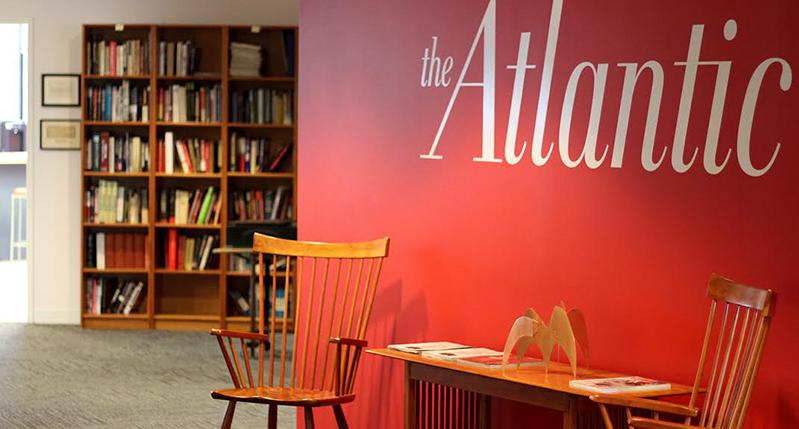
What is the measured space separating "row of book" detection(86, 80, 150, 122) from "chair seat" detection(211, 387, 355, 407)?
4862 mm

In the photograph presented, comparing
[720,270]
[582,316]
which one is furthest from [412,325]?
[720,270]

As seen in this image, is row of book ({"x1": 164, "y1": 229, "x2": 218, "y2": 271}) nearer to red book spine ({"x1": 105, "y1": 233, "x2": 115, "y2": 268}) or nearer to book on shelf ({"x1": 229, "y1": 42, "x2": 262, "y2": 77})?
red book spine ({"x1": 105, "y1": 233, "x2": 115, "y2": 268})

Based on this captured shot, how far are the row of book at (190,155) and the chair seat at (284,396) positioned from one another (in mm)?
4624

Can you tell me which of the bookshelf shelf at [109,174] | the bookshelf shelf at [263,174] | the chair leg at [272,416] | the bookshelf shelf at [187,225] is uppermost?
the bookshelf shelf at [263,174]

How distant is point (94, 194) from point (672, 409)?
6472 mm

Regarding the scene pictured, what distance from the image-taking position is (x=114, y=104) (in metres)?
8.15

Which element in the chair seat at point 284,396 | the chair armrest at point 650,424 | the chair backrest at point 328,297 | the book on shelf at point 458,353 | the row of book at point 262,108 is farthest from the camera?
the row of book at point 262,108

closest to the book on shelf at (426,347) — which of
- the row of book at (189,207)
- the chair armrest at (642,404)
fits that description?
the chair armrest at (642,404)

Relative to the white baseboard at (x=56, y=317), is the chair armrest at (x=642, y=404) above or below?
above

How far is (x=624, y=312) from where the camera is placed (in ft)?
10.6

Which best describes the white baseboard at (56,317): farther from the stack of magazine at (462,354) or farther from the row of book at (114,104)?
the stack of magazine at (462,354)

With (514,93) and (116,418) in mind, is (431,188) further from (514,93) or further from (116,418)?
(116,418)

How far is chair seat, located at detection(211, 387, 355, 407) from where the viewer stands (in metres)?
3.51

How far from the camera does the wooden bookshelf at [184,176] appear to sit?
8.08m
